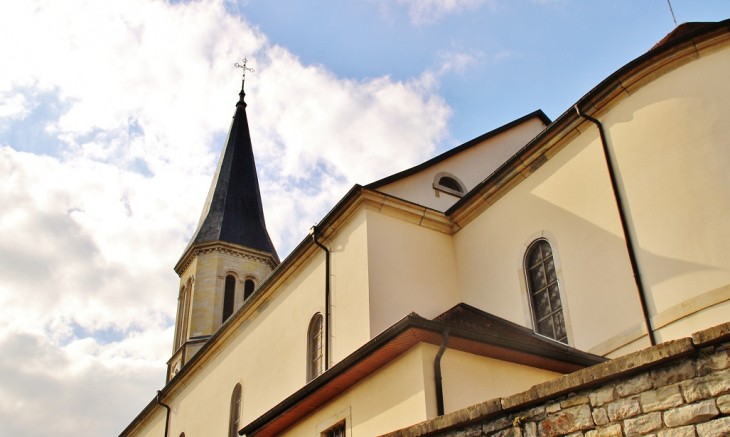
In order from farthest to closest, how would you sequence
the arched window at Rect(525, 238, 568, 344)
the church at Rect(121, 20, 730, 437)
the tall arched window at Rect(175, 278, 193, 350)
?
the tall arched window at Rect(175, 278, 193, 350)
the arched window at Rect(525, 238, 568, 344)
the church at Rect(121, 20, 730, 437)

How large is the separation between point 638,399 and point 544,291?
7.01m

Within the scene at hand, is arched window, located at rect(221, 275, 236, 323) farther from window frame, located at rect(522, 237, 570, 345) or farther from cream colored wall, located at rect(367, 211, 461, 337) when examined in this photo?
window frame, located at rect(522, 237, 570, 345)

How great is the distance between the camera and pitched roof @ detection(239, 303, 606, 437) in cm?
812

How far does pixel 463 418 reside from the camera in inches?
214

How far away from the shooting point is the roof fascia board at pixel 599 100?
997cm

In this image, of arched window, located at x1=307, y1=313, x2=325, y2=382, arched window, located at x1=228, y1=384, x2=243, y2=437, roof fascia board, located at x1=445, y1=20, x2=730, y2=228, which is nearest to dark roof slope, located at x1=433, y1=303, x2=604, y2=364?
roof fascia board, located at x1=445, y1=20, x2=730, y2=228

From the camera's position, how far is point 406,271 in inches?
497

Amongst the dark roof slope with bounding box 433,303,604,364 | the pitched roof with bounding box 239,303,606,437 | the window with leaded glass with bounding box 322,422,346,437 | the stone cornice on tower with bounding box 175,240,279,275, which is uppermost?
the stone cornice on tower with bounding box 175,240,279,275

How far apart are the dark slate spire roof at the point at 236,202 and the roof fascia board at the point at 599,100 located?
50.3 ft

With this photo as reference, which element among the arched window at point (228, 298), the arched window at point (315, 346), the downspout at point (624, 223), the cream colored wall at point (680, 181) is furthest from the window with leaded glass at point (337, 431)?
the arched window at point (228, 298)

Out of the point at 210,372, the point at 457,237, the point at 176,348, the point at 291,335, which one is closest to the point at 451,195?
the point at 457,237

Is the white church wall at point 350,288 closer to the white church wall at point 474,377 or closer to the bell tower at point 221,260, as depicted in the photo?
the white church wall at point 474,377

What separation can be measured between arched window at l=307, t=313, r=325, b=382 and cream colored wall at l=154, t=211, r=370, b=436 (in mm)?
120

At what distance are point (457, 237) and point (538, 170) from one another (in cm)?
237
